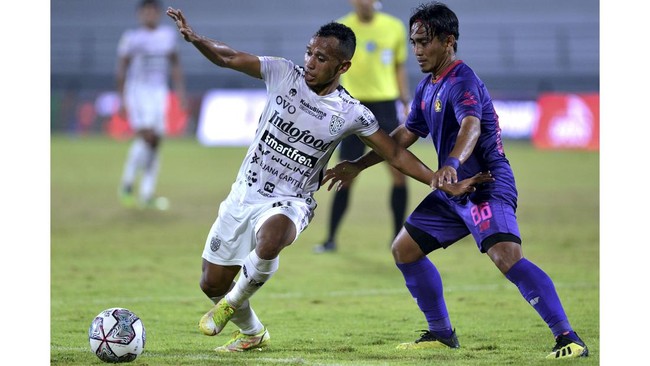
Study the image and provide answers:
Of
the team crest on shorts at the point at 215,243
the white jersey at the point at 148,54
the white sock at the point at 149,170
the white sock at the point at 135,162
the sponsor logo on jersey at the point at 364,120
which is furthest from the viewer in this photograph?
the white jersey at the point at 148,54

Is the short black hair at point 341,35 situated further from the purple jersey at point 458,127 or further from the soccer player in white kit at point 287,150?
the purple jersey at point 458,127

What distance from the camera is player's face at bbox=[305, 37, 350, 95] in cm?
557

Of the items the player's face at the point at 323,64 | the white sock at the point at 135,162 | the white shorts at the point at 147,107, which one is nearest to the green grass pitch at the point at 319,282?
the white sock at the point at 135,162

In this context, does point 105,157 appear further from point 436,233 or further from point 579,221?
point 436,233

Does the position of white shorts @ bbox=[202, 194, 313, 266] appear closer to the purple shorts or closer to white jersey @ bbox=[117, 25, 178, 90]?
the purple shorts

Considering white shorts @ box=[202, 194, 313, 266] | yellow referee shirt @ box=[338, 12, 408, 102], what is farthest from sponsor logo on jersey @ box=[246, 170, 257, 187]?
yellow referee shirt @ box=[338, 12, 408, 102]

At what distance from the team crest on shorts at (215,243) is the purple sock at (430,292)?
3.55ft

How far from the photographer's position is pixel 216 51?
548 centimetres

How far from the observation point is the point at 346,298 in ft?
25.4

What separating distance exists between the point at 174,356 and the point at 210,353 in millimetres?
226

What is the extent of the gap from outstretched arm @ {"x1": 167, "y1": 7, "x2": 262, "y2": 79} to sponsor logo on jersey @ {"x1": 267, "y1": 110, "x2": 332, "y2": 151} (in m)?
0.34

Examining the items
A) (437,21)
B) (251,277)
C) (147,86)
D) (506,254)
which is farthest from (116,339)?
(147,86)

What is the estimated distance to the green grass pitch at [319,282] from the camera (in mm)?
5723

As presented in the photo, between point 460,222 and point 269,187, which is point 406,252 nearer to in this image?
point 460,222
